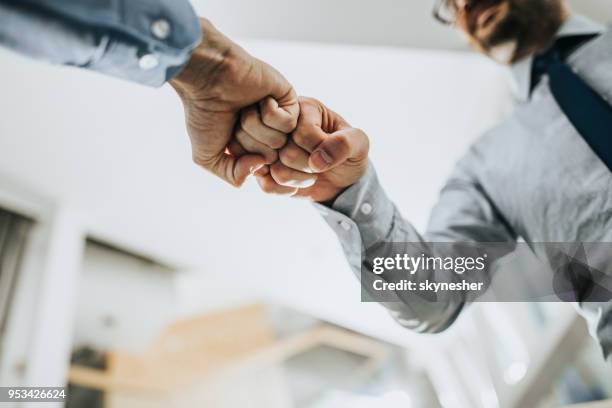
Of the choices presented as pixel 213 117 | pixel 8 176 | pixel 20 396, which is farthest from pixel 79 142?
pixel 213 117

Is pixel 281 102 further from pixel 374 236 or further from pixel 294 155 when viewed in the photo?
pixel 374 236

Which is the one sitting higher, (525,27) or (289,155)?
(525,27)

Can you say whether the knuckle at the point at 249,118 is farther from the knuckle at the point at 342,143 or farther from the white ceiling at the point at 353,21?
the white ceiling at the point at 353,21

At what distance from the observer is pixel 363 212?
0.51m

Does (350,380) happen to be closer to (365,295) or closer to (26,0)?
(365,295)

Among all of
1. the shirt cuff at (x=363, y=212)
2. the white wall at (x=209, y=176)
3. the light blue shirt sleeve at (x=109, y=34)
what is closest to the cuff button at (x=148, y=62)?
the light blue shirt sleeve at (x=109, y=34)

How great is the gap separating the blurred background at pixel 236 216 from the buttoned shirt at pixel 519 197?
4.0 inches

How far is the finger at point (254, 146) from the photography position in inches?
16.2

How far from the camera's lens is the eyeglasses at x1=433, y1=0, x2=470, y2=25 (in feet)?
2.77

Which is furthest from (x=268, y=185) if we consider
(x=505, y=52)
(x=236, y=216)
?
(x=236, y=216)

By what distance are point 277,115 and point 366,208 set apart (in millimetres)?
176

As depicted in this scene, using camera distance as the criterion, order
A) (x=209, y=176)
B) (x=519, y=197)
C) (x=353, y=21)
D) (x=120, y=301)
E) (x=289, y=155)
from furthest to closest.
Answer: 1. (x=120, y=301)
2. (x=209, y=176)
3. (x=353, y=21)
4. (x=519, y=197)
5. (x=289, y=155)

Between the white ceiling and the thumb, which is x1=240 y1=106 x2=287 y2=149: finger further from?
the white ceiling

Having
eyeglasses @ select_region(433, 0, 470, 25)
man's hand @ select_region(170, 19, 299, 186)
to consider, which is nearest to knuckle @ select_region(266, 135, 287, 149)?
man's hand @ select_region(170, 19, 299, 186)
